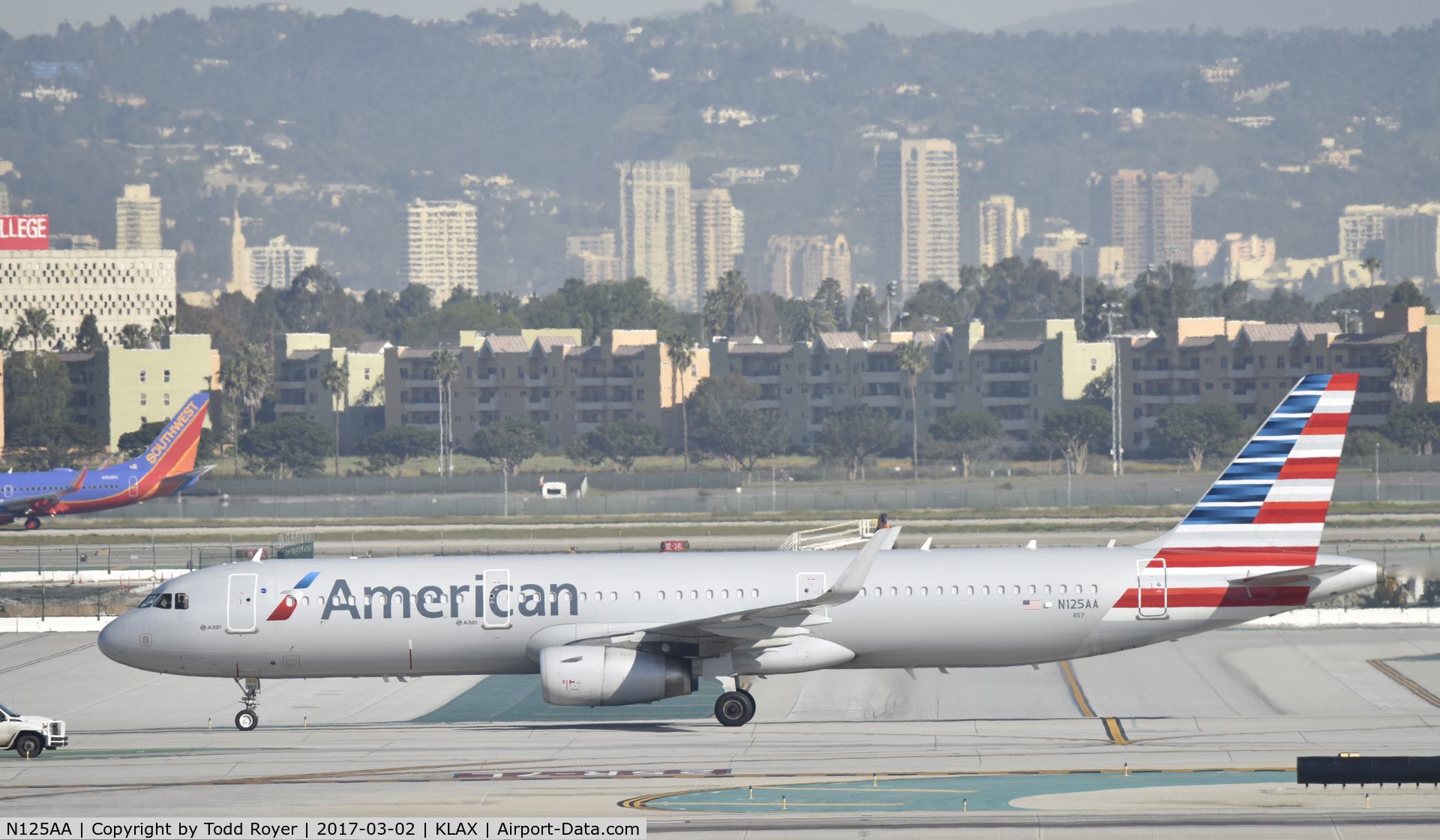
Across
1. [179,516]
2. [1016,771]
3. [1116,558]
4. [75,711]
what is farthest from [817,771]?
[179,516]

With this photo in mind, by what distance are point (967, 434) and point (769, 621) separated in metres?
145

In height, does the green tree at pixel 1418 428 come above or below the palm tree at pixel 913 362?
below

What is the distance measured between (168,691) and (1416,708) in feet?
104

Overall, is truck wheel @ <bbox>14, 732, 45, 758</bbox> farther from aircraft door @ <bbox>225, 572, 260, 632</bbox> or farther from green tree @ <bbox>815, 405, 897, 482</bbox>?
green tree @ <bbox>815, 405, 897, 482</bbox>

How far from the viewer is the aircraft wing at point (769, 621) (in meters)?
31.7

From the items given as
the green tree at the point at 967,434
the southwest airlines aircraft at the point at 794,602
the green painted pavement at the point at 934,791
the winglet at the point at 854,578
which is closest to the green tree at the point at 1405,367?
the green tree at the point at 967,434

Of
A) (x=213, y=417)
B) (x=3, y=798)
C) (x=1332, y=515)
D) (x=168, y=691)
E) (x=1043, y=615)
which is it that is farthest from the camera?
(x=213, y=417)

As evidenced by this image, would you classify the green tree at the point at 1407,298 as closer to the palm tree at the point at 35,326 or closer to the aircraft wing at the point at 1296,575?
the aircraft wing at the point at 1296,575

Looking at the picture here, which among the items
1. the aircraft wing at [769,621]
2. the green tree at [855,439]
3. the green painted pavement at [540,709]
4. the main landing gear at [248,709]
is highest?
the aircraft wing at [769,621]

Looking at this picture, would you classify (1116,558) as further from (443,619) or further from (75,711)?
(75,711)

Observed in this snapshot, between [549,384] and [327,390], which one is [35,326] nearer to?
[327,390]

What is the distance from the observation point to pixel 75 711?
39.5m

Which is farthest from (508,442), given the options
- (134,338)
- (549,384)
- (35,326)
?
(35,326)

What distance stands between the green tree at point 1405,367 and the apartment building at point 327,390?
115337 millimetres
